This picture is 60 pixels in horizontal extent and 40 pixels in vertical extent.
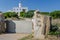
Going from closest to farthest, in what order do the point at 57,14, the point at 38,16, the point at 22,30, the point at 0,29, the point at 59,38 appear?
the point at 59,38 → the point at 38,16 → the point at 0,29 → the point at 22,30 → the point at 57,14

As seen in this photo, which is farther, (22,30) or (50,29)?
(22,30)

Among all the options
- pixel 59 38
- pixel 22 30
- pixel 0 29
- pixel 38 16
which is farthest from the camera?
pixel 22 30

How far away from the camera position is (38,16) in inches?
755

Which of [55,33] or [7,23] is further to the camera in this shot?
[7,23]

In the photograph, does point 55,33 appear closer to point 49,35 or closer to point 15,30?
point 49,35

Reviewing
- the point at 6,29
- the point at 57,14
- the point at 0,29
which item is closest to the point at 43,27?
the point at 0,29

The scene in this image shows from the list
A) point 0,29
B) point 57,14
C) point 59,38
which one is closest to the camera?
point 59,38

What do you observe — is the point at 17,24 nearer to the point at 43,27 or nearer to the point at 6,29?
the point at 6,29

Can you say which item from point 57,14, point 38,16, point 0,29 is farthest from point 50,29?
point 57,14

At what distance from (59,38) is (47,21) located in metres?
1.95

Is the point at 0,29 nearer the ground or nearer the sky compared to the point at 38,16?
nearer the ground

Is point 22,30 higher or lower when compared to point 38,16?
lower

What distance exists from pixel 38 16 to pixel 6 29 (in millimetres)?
11727

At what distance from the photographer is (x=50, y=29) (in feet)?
60.1
